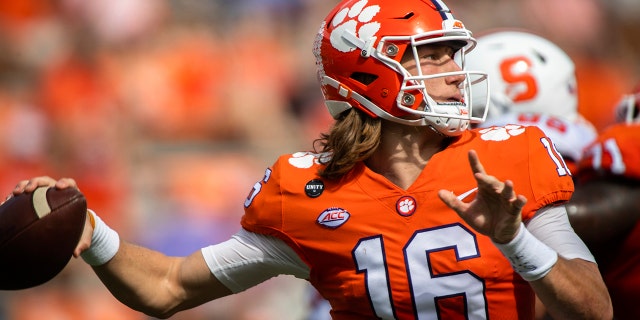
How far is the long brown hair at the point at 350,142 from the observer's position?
2777 millimetres

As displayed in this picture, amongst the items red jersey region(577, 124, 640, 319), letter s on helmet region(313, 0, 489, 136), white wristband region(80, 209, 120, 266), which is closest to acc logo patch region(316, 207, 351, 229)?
letter s on helmet region(313, 0, 489, 136)

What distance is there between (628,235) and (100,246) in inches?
67.7

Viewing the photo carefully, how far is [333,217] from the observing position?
2713 millimetres

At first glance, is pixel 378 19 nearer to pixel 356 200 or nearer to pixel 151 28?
pixel 356 200

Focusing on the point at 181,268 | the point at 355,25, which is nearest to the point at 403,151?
the point at 355,25

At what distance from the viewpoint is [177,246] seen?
651cm

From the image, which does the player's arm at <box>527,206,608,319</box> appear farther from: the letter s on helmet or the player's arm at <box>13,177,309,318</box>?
the player's arm at <box>13,177,309,318</box>

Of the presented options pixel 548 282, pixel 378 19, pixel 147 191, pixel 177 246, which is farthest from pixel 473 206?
pixel 147 191

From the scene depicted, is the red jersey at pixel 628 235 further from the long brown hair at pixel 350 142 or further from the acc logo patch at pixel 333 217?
the acc logo patch at pixel 333 217

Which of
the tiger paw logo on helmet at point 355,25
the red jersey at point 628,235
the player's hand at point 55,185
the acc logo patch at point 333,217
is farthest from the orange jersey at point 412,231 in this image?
the red jersey at point 628,235

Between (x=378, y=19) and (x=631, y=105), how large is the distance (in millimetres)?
1300

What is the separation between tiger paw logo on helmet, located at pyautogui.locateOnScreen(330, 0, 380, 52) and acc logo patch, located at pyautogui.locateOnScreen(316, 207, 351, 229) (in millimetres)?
481

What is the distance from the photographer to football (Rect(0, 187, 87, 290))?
257 centimetres

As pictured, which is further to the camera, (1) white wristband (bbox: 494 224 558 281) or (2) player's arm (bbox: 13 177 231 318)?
(2) player's arm (bbox: 13 177 231 318)
